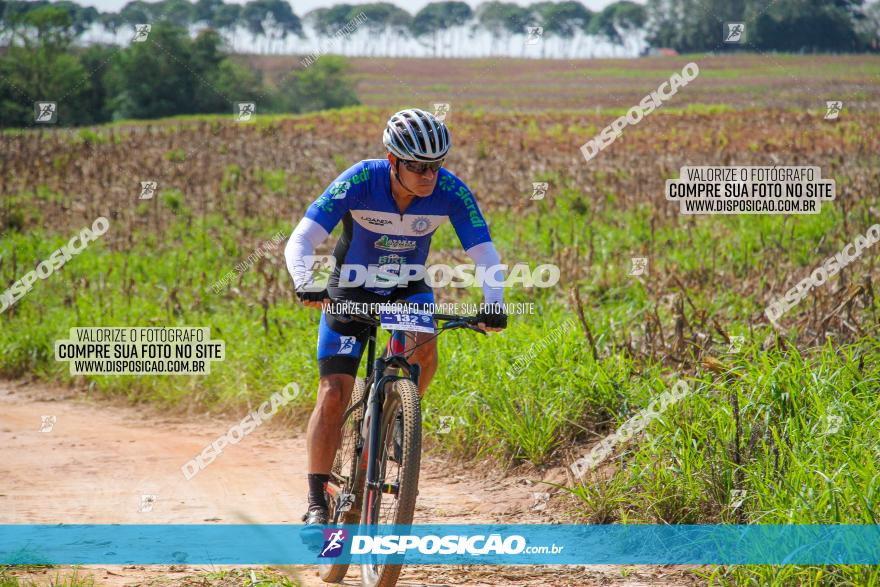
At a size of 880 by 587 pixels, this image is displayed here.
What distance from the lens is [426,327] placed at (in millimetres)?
4496

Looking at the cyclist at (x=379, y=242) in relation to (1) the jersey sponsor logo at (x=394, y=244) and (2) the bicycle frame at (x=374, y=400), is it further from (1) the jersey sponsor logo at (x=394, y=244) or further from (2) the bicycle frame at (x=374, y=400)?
(2) the bicycle frame at (x=374, y=400)

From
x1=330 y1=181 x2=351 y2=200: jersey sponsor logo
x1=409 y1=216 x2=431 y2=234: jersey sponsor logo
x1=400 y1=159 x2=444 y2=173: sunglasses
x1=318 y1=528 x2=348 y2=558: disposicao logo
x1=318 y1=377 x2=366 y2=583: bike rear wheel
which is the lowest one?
x1=318 y1=528 x2=348 y2=558: disposicao logo

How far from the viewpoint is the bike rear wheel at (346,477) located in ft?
15.8

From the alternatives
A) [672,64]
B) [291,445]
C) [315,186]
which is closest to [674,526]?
[291,445]

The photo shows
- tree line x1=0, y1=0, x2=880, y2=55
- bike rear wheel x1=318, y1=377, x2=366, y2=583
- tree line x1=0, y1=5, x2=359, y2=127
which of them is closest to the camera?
bike rear wheel x1=318, y1=377, x2=366, y2=583

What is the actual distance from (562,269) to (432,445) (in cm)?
363

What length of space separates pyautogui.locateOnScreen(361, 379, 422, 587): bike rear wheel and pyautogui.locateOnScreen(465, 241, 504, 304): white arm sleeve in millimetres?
780

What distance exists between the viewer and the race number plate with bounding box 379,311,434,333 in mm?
4480

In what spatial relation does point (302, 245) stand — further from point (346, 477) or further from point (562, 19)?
point (562, 19)

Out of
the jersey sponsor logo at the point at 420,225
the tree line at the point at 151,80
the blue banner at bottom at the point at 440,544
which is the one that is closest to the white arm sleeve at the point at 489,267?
the jersey sponsor logo at the point at 420,225

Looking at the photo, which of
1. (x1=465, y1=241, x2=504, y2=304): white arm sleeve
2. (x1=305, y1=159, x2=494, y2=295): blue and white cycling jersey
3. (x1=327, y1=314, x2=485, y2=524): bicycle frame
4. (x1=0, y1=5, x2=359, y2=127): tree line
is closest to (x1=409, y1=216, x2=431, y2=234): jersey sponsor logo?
(x1=305, y1=159, x2=494, y2=295): blue and white cycling jersey

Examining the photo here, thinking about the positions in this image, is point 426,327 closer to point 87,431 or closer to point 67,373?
point 87,431

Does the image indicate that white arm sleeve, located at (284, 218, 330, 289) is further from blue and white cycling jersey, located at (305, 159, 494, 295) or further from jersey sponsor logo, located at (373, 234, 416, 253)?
jersey sponsor logo, located at (373, 234, 416, 253)

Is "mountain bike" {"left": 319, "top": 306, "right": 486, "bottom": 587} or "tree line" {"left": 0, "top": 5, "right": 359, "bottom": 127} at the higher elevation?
"tree line" {"left": 0, "top": 5, "right": 359, "bottom": 127}
